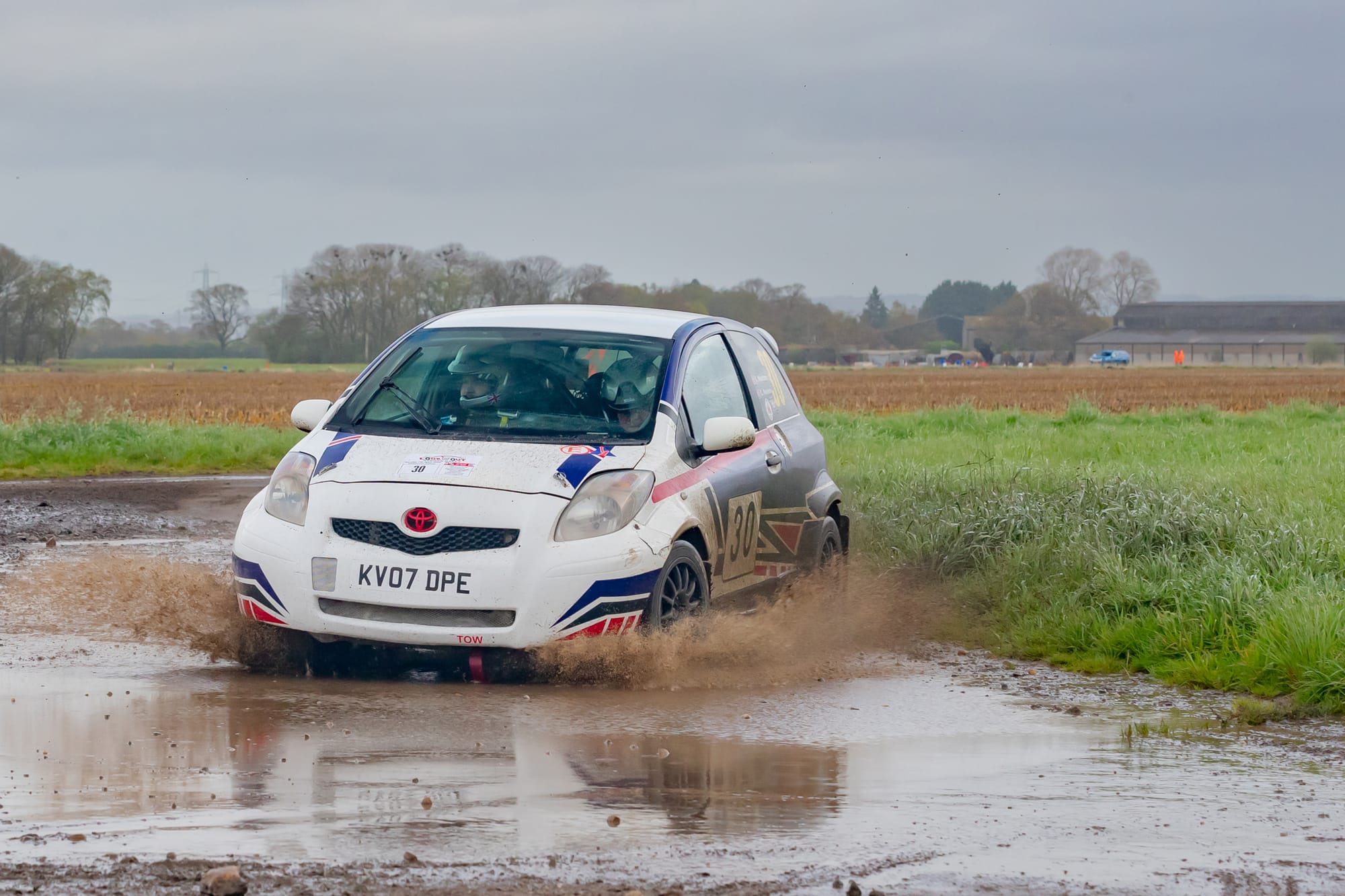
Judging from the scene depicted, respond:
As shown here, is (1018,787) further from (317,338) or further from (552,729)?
(317,338)

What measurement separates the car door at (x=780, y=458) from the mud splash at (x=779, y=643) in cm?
25

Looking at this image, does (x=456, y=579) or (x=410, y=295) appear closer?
(x=456, y=579)

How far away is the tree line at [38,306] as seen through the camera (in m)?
107

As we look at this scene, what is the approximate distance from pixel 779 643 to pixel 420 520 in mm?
2082

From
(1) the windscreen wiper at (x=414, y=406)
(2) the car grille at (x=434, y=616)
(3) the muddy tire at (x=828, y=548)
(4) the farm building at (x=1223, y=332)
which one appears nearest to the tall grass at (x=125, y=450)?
(1) the windscreen wiper at (x=414, y=406)

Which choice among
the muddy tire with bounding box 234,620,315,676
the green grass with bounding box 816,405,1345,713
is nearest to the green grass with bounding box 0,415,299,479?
the green grass with bounding box 816,405,1345,713

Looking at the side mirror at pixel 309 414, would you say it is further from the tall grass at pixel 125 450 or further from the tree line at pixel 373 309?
the tree line at pixel 373 309


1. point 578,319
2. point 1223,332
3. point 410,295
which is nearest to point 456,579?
point 578,319

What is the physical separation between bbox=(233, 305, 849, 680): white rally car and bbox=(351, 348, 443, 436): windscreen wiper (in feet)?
0.04

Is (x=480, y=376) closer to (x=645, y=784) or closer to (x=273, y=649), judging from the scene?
(x=273, y=649)

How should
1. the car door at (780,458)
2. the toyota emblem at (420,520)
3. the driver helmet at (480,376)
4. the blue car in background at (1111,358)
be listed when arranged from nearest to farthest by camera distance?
1. the toyota emblem at (420,520)
2. the driver helmet at (480,376)
3. the car door at (780,458)
4. the blue car in background at (1111,358)

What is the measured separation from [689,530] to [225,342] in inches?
5583

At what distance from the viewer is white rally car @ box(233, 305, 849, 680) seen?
6.77 meters

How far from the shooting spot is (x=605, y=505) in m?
7.04
